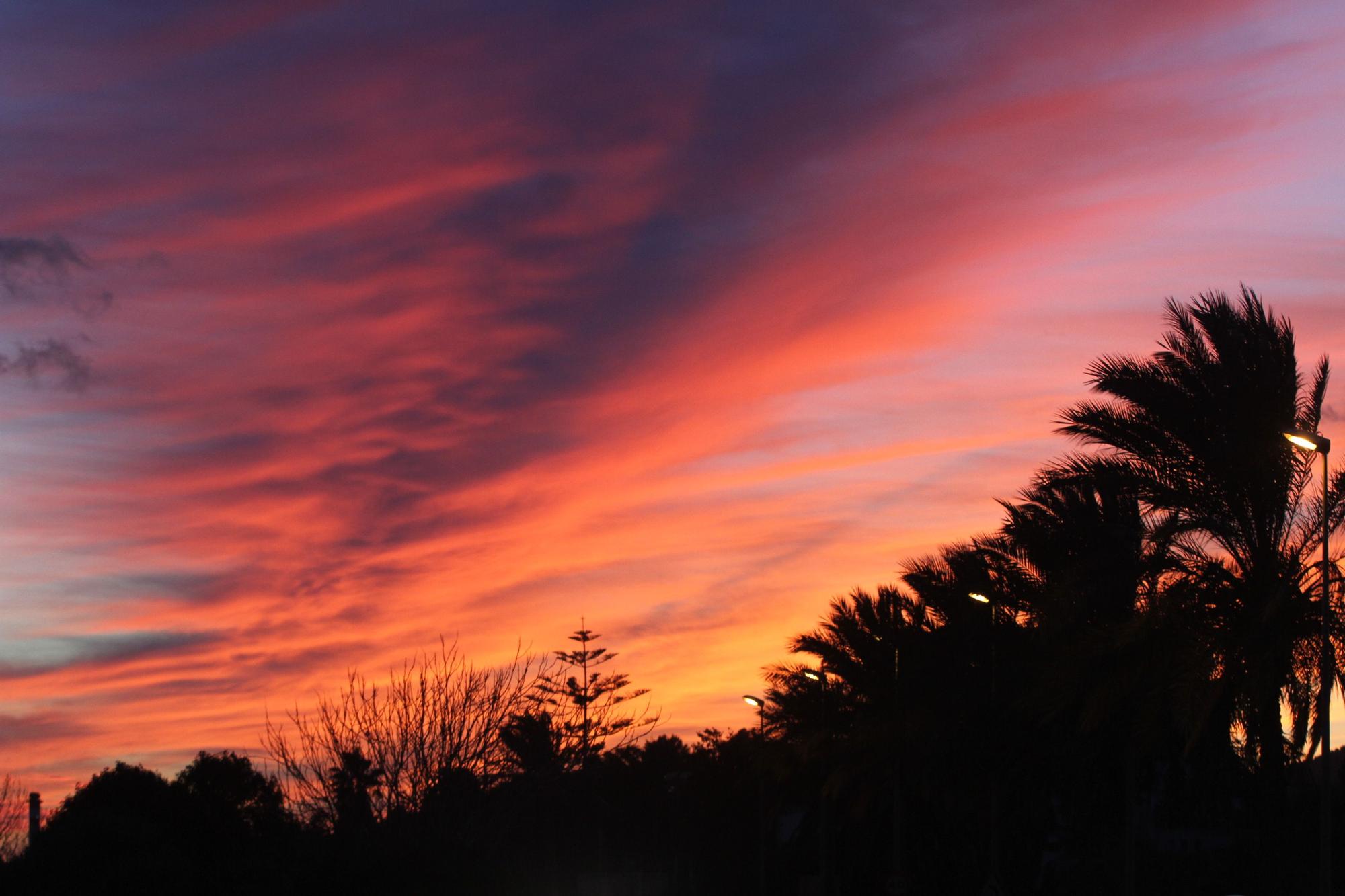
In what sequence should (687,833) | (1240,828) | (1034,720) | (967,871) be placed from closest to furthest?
Result: (1240,828)
(1034,720)
(967,871)
(687,833)

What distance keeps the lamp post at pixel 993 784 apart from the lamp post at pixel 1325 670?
10433mm

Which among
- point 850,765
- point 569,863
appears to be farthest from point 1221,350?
point 569,863

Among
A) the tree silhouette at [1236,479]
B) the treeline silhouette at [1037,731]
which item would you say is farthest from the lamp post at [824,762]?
the tree silhouette at [1236,479]

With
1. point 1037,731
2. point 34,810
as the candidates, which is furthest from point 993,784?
point 34,810

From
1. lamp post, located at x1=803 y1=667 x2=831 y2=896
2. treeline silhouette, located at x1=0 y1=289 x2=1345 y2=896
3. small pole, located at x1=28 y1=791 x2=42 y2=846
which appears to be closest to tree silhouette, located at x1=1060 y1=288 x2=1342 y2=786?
treeline silhouette, located at x1=0 y1=289 x2=1345 y2=896

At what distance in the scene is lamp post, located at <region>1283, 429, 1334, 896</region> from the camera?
1850cm

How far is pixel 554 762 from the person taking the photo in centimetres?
3766

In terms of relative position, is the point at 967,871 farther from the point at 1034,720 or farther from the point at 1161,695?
the point at 1161,695

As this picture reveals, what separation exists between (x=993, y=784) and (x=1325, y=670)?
13914 mm

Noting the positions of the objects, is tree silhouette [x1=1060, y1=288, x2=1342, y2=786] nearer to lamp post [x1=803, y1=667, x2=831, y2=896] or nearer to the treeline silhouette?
the treeline silhouette

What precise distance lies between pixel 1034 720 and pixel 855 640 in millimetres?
6530

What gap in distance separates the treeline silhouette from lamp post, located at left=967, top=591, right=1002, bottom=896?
0.08m

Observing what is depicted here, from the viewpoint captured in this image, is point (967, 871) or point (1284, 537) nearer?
point (1284, 537)

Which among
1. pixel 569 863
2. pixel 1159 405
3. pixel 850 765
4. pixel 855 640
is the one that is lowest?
pixel 569 863
